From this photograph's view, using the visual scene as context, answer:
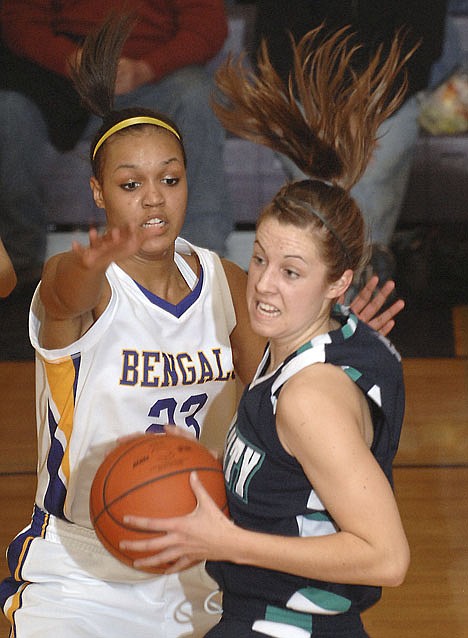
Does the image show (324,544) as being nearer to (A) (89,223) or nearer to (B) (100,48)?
(B) (100,48)

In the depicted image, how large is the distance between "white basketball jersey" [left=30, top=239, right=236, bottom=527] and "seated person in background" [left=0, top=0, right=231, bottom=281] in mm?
3462

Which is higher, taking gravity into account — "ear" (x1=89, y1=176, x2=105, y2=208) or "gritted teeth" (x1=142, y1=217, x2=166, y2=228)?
"ear" (x1=89, y1=176, x2=105, y2=208)

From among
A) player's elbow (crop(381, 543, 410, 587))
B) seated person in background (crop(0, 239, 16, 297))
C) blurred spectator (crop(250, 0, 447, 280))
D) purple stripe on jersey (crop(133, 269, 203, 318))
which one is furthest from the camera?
blurred spectator (crop(250, 0, 447, 280))

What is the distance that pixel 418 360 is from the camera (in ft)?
17.4

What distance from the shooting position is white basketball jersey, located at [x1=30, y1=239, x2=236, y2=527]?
2506mm

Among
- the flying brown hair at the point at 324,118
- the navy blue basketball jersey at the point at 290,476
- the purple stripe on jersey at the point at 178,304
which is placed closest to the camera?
the navy blue basketball jersey at the point at 290,476

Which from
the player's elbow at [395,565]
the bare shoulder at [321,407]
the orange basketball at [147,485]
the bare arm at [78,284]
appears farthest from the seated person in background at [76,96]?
the player's elbow at [395,565]

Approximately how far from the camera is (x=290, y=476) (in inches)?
76.2

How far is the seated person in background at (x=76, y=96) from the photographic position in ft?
19.7

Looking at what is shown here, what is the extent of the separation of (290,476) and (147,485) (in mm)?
307

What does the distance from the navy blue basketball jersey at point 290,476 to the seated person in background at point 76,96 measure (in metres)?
4.06

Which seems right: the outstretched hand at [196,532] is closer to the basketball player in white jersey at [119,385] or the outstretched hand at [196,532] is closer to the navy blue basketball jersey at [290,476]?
the navy blue basketball jersey at [290,476]

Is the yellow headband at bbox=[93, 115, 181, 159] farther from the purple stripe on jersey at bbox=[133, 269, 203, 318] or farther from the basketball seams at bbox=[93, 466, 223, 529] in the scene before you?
the basketball seams at bbox=[93, 466, 223, 529]

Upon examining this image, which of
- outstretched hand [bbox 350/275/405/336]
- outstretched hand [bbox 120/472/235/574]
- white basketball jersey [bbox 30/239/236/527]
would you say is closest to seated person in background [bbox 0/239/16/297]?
white basketball jersey [bbox 30/239/236/527]
